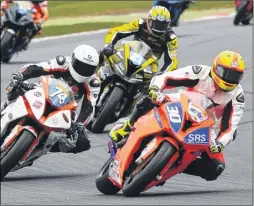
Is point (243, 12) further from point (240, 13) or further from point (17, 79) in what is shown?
point (17, 79)

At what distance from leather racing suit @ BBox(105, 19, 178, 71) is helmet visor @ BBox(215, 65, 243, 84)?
5064 millimetres

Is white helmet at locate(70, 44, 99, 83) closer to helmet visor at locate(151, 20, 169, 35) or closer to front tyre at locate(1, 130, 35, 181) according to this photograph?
front tyre at locate(1, 130, 35, 181)

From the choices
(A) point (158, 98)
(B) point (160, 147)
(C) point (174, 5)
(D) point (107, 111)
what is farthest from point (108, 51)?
(C) point (174, 5)

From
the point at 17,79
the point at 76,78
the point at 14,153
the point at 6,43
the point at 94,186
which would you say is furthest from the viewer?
the point at 6,43

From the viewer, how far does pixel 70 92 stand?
1066 centimetres

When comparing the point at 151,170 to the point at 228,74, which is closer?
the point at 151,170

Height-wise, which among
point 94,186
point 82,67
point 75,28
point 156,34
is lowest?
point 75,28

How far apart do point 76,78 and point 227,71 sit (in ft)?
6.57

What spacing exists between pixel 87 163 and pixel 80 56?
1709mm

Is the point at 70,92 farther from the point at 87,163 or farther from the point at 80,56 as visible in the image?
the point at 87,163

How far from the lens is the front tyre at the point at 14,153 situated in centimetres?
980

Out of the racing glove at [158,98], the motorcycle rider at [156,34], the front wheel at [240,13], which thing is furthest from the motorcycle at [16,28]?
the racing glove at [158,98]

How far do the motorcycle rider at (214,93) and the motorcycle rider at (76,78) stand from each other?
1104mm

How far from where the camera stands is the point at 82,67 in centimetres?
1119
